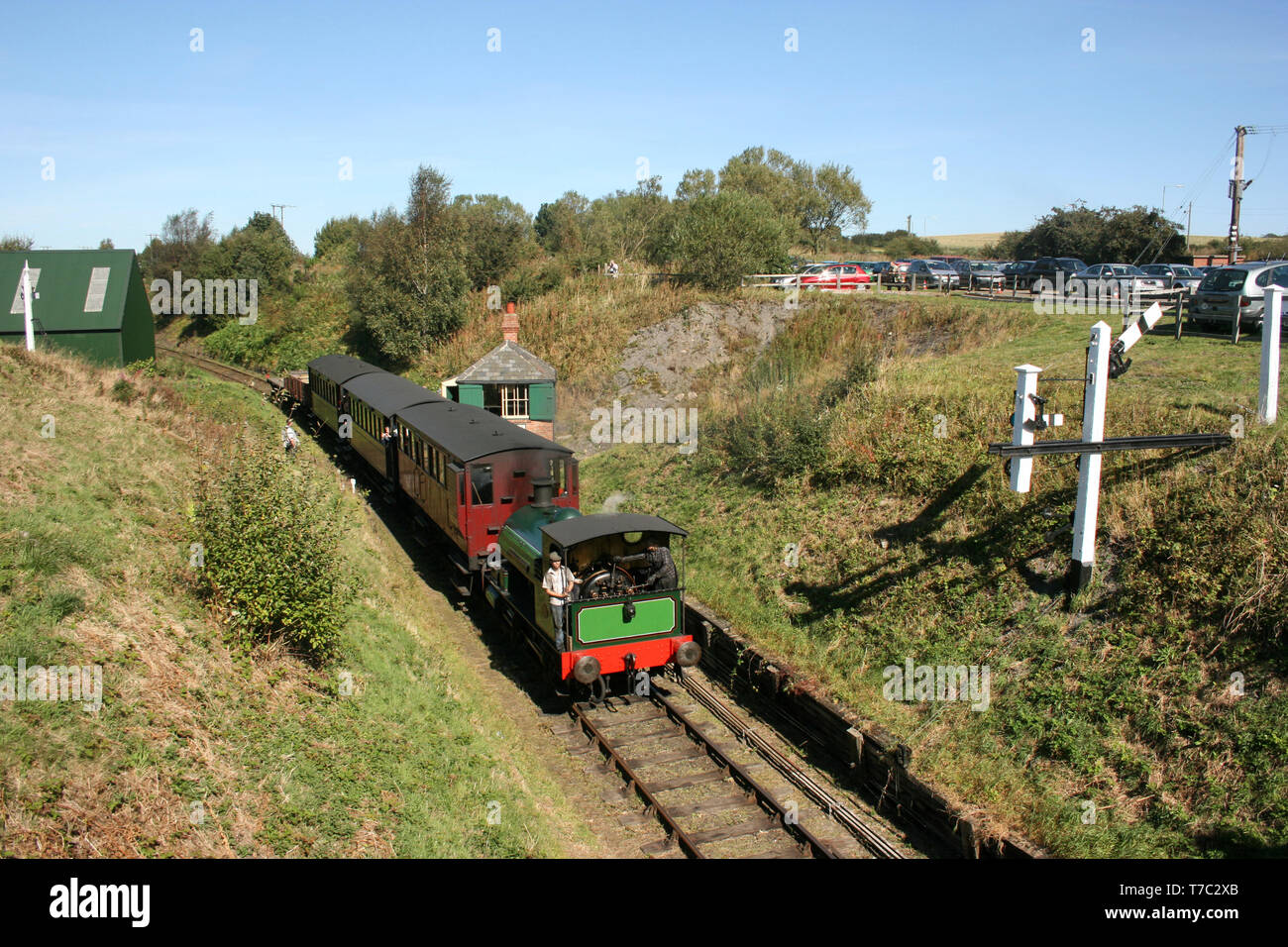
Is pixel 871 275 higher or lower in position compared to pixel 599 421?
higher

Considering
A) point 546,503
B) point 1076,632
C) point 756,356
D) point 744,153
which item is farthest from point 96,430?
point 744,153

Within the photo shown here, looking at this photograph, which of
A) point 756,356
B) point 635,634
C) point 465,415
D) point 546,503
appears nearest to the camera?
point 635,634

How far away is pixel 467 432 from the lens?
1641 cm

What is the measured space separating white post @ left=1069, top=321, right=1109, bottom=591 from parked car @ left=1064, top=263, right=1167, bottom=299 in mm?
16970

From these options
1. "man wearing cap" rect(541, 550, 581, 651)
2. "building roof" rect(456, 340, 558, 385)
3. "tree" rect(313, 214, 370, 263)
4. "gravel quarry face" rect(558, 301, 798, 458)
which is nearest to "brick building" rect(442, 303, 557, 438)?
"building roof" rect(456, 340, 558, 385)

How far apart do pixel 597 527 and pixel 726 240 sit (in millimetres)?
25680

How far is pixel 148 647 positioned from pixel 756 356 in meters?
22.8

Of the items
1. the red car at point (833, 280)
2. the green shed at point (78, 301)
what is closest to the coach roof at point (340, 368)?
the green shed at point (78, 301)

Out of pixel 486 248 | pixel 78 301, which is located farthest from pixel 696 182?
pixel 78 301

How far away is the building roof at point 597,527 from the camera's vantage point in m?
11.2

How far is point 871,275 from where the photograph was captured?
1407 inches

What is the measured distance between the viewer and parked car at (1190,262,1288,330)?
1643 centimetres

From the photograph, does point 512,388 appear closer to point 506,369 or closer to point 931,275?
point 506,369
